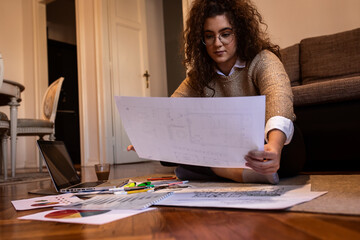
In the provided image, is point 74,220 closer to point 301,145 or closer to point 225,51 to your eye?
point 225,51

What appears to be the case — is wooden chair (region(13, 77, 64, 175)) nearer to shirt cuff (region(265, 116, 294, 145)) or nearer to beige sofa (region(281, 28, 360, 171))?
beige sofa (region(281, 28, 360, 171))

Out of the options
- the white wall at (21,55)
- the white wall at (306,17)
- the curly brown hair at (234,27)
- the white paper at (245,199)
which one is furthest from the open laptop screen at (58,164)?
the white wall at (21,55)

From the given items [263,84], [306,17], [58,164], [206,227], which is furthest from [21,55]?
[206,227]

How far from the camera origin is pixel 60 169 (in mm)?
1288

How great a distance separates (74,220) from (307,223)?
0.45 meters

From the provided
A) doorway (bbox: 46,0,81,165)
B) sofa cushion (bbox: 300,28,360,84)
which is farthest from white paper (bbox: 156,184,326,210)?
doorway (bbox: 46,0,81,165)

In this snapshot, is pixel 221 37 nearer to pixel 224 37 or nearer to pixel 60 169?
pixel 224 37

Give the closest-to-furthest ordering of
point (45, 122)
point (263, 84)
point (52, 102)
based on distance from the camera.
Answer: point (263, 84), point (45, 122), point (52, 102)

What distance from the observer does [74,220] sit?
69 cm

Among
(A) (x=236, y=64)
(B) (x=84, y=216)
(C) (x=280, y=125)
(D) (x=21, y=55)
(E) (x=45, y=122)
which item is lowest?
(B) (x=84, y=216)

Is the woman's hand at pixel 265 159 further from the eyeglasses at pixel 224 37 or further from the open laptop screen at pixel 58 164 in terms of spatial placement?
the open laptop screen at pixel 58 164

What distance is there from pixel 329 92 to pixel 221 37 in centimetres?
84

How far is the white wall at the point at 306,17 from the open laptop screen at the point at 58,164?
215 centimetres

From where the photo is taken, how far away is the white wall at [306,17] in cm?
267
